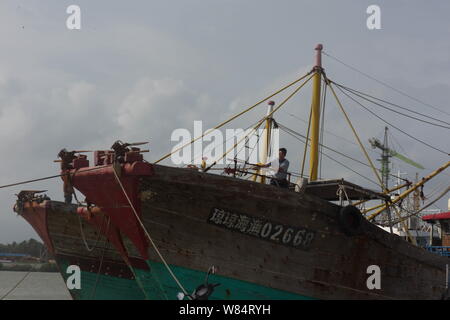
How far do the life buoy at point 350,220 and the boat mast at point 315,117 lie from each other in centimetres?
382

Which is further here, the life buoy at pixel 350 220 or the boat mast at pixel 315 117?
the boat mast at pixel 315 117

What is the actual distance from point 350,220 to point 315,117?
4.73 m

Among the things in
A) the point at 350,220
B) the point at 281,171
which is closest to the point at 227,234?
the point at 281,171

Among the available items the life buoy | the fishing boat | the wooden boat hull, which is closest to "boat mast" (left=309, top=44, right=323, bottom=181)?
the fishing boat

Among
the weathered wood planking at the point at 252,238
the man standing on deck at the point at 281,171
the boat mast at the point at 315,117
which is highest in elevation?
the boat mast at the point at 315,117

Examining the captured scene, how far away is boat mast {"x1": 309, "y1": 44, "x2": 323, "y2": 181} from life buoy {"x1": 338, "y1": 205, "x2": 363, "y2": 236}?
3819 mm

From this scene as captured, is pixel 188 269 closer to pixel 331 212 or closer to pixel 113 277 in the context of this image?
pixel 331 212

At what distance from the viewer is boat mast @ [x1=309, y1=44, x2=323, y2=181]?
16.2m

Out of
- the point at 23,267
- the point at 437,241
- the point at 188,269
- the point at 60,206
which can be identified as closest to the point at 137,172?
the point at 188,269

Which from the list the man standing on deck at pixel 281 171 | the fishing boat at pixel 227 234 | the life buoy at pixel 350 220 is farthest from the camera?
the man standing on deck at pixel 281 171

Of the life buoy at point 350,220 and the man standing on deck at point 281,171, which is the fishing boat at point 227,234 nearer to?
the life buoy at point 350,220

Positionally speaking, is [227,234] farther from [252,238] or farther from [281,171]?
[281,171]

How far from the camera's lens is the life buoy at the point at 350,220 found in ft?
40.5

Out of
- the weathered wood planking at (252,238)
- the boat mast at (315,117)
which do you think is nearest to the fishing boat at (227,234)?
the weathered wood planking at (252,238)
